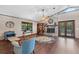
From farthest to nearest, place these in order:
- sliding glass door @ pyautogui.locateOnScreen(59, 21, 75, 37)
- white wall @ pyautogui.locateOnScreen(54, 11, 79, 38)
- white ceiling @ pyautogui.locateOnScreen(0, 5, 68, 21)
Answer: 1. sliding glass door @ pyautogui.locateOnScreen(59, 21, 75, 37)
2. white wall @ pyautogui.locateOnScreen(54, 11, 79, 38)
3. white ceiling @ pyautogui.locateOnScreen(0, 5, 68, 21)

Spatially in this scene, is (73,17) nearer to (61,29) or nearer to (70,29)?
(70,29)

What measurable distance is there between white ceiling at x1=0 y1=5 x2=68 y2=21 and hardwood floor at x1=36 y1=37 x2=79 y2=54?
0.76 m

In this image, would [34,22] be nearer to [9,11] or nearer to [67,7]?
[9,11]

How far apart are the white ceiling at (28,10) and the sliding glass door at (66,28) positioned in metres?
0.39

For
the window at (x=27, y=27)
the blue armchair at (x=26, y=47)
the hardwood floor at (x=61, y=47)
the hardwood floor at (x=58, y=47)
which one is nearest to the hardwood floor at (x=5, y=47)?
the hardwood floor at (x=58, y=47)

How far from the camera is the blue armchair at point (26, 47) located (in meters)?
2.31

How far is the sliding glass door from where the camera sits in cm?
244

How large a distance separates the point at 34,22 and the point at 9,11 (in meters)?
0.67

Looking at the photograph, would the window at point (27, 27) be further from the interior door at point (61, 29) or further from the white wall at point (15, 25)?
the interior door at point (61, 29)

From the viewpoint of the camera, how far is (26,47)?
2383 millimetres

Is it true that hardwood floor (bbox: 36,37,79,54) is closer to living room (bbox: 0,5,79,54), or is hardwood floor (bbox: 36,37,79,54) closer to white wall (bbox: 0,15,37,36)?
living room (bbox: 0,5,79,54)

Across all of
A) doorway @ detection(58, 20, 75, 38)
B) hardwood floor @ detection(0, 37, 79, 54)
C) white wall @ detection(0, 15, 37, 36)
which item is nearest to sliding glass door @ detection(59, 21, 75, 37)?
doorway @ detection(58, 20, 75, 38)
